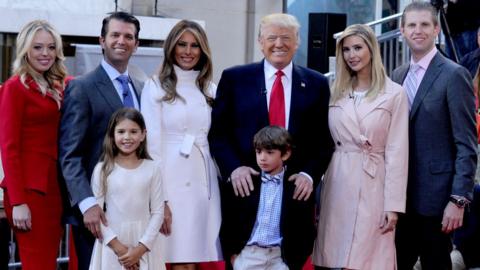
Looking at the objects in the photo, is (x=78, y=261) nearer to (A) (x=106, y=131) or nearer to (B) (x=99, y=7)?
(A) (x=106, y=131)

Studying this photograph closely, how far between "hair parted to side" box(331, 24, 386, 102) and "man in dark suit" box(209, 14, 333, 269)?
0.30 feet

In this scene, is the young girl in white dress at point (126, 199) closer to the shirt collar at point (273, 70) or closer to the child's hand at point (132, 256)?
the child's hand at point (132, 256)

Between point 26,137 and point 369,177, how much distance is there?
7.17 ft

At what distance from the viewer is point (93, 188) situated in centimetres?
609

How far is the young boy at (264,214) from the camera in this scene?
6.07 m

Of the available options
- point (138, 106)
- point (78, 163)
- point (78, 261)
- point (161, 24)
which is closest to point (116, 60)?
point (138, 106)

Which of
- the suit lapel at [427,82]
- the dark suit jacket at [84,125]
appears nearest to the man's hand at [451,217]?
the suit lapel at [427,82]

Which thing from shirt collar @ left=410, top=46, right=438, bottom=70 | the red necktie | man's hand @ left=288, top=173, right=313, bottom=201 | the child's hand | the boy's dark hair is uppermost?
shirt collar @ left=410, top=46, right=438, bottom=70

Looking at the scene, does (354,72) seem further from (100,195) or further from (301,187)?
(100,195)

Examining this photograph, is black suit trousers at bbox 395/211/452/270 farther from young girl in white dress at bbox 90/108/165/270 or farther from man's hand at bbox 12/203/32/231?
man's hand at bbox 12/203/32/231

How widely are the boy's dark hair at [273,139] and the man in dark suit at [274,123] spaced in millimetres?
149

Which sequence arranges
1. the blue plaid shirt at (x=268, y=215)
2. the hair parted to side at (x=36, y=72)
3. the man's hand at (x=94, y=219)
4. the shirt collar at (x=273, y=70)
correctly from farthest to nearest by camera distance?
1. the hair parted to side at (x=36, y=72)
2. the shirt collar at (x=273, y=70)
3. the blue plaid shirt at (x=268, y=215)
4. the man's hand at (x=94, y=219)

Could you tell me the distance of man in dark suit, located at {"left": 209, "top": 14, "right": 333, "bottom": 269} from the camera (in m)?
6.12

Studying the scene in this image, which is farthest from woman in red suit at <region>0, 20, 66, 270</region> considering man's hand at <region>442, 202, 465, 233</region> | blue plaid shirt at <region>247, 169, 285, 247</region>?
man's hand at <region>442, 202, 465, 233</region>
